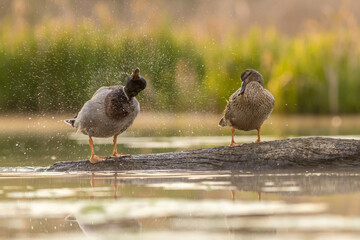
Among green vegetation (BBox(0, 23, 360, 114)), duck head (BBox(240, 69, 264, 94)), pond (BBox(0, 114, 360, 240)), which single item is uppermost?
green vegetation (BBox(0, 23, 360, 114))

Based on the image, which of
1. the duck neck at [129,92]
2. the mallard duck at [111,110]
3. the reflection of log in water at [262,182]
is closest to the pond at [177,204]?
the reflection of log in water at [262,182]

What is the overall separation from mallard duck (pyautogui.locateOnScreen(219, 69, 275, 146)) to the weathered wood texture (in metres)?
0.51

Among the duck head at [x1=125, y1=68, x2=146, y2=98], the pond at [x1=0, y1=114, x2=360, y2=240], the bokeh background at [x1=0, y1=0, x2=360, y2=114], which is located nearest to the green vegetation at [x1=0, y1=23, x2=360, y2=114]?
the bokeh background at [x1=0, y1=0, x2=360, y2=114]

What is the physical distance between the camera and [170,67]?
18.9m

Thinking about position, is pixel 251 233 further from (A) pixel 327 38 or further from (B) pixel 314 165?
(A) pixel 327 38

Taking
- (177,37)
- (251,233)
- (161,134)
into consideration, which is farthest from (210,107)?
(251,233)

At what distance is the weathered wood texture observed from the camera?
8.42 m

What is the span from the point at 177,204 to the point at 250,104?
3313 mm

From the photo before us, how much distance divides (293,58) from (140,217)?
1557 centimetres

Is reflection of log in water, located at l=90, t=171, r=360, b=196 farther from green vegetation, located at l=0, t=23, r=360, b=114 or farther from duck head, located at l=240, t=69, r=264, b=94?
green vegetation, located at l=0, t=23, r=360, b=114

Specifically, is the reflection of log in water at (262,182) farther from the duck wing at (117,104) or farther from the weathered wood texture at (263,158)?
the duck wing at (117,104)

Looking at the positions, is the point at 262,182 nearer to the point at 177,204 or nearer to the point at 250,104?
the point at 177,204

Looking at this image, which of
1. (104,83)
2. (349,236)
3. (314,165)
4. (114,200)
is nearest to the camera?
(349,236)

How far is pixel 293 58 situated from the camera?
20.4m
